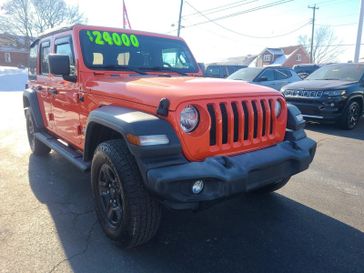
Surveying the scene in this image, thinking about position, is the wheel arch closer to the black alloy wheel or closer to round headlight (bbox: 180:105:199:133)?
round headlight (bbox: 180:105:199:133)

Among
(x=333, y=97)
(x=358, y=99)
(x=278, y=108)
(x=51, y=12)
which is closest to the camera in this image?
(x=278, y=108)

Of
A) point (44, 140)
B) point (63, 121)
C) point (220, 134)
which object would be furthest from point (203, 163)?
point (44, 140)

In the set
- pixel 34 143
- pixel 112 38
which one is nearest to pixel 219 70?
pixel 34 143

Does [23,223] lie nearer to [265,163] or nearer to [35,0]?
[265,163]

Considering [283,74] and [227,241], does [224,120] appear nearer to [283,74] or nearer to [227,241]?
[227,241]

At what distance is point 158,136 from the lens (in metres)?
2.37

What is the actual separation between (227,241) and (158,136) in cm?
127

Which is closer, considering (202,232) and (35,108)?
(202,232)

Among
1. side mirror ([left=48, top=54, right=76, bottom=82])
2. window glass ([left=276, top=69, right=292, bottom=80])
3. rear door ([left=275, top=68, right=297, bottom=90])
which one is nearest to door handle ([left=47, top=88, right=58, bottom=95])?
side mirror ([left=48, top=54, right=76, bottom=82])

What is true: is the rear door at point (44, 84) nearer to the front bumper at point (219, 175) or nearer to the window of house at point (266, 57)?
the front bumper at point (219, 175)

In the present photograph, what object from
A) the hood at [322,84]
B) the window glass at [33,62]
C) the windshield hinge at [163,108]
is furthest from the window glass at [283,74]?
the windshield hinge at [163,108]

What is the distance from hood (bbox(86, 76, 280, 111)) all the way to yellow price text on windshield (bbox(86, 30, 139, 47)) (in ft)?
2.19

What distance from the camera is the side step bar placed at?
11.4ft

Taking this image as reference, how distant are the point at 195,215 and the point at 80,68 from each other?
2.02 m
